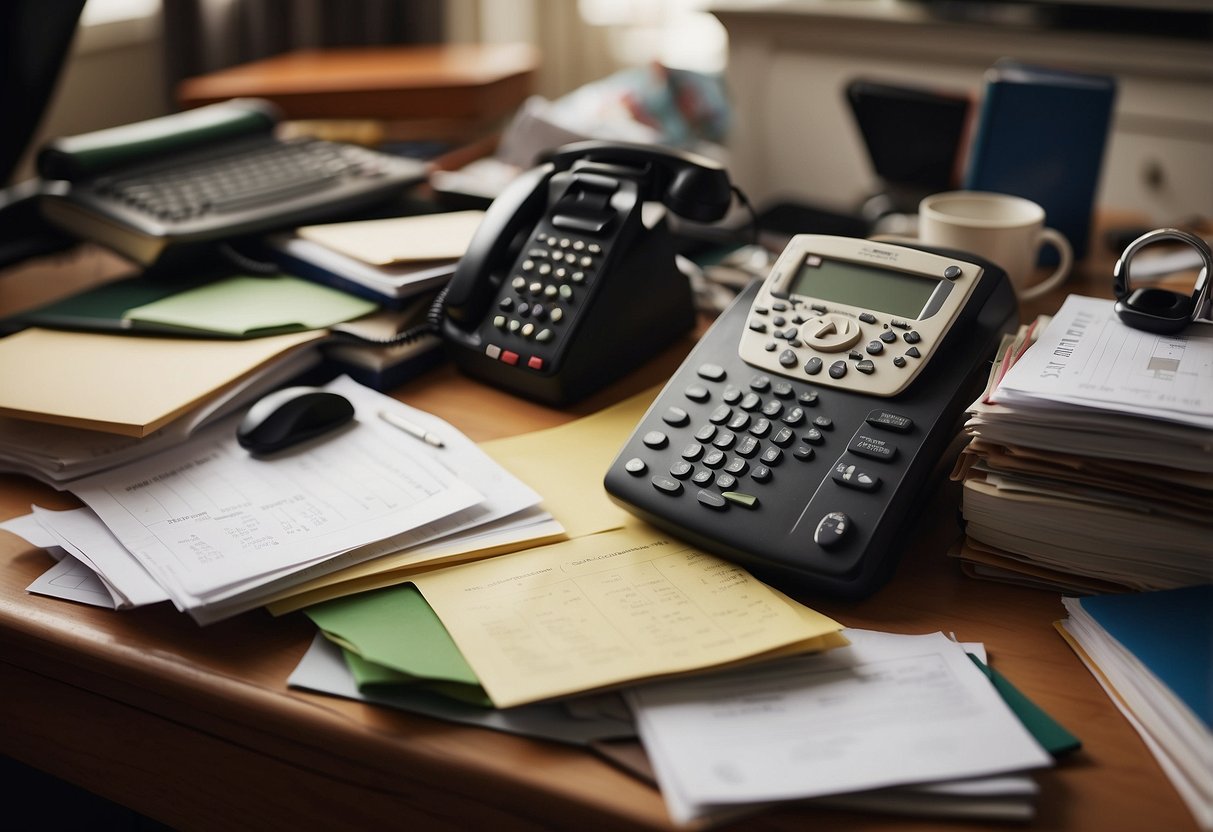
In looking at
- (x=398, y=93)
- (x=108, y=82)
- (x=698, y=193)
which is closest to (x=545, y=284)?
(x=698, y=193)

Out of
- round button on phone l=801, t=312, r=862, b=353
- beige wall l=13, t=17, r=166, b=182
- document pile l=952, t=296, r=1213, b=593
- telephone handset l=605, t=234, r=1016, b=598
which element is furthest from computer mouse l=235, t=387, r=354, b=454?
beige wall l=13, t=17, r=166, b=182

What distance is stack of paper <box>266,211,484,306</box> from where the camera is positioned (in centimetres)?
96

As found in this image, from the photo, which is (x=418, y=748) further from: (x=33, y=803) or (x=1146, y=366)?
(x=33, y=803)

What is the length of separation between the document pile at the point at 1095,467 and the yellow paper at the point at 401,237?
526 mm

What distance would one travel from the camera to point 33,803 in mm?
977

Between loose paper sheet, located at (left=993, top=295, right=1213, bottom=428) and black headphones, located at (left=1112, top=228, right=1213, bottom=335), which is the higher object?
black headphones, located at (left=1112, top=228, right=1213, bottom=335)

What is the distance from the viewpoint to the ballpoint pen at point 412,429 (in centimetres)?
80

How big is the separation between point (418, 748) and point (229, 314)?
55 centimetres

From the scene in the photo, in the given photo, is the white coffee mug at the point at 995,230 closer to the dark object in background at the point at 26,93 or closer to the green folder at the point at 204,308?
the green folder at the point at 204,308

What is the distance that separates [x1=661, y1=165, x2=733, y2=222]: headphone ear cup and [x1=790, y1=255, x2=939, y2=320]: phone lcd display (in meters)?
0.15

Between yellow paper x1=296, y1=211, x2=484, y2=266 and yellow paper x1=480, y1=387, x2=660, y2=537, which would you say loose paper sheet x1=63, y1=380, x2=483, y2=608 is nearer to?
yellow paper x1=480, y1=387, x2=660, y2=537

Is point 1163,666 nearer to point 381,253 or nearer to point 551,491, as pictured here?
point 551,491

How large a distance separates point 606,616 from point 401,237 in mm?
553

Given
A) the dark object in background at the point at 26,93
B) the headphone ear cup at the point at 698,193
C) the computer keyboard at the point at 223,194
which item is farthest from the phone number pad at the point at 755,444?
the dark object in background at the point at 26,93
